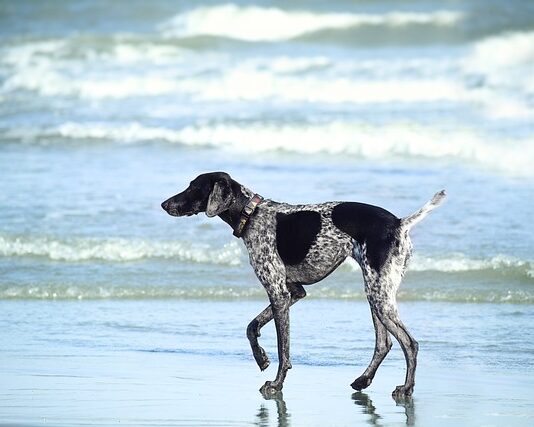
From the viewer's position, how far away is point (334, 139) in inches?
707

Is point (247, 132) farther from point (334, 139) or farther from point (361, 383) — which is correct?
point (361, 383)

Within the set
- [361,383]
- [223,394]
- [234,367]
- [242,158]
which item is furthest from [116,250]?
[242,158]

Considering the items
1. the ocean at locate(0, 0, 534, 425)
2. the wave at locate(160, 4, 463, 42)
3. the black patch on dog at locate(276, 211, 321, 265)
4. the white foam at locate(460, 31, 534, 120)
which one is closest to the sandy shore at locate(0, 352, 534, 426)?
the ocean at locate(0, 0, 534, 425)

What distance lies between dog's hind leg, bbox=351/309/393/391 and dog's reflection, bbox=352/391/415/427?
0.07 m

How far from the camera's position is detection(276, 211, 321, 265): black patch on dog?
24.0 feet

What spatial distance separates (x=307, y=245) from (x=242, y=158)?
9905mm

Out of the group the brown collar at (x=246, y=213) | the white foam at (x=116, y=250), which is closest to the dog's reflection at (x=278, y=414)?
the brown collar at (x=246, y=213)

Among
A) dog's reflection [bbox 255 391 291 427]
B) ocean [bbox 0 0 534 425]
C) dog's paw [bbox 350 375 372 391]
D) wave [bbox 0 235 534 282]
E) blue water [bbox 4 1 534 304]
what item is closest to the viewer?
dog's reflection [bbox 255 391 291 427]

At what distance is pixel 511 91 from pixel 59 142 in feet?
25.2

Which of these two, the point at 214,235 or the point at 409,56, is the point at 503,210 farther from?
the point at 409,56

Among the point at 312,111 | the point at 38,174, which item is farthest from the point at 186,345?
the point at 312,111

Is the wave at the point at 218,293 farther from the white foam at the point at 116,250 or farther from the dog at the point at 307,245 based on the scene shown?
the dog at the point at 307,245

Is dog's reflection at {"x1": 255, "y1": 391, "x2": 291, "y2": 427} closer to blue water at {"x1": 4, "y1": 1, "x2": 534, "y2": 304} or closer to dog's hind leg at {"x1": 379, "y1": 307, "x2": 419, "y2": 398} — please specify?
dog's hind leg at {"x1": 379, "y1": 307, "x2": 419, "y2": 398}

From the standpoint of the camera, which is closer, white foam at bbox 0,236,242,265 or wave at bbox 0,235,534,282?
wave at bbox 0,235,534,282
